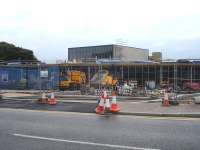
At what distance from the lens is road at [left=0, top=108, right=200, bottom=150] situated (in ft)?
32.1

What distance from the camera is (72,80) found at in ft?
136

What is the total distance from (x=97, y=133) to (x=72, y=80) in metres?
29.8

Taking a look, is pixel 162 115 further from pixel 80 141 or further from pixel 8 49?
pixel 8 49

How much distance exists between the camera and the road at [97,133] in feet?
32.1

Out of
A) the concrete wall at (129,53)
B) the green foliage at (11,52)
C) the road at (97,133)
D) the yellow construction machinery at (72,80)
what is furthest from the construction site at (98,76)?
the concrete wall at (129,53)

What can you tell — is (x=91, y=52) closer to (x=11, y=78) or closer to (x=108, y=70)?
(x=11, y=78)

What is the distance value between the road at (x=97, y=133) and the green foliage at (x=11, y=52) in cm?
8673

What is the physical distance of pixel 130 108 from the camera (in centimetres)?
1908

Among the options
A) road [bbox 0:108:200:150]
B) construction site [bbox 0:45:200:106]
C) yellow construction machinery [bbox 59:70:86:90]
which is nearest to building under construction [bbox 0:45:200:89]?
construction site [bbox 0:45:200:106]

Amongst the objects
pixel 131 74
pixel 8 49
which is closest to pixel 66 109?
pixel 131 74

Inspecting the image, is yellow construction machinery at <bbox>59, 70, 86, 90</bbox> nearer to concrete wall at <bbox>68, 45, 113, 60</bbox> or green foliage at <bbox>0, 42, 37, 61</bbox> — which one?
green foliage at <bbox>0, 42, 37, 61</bbox>

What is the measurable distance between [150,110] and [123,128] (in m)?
5.37

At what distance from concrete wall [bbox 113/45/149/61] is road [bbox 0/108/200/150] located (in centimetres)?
8617

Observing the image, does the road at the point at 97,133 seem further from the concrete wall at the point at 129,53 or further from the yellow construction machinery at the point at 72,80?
Answer: the concrete wall at the point at 129,53
